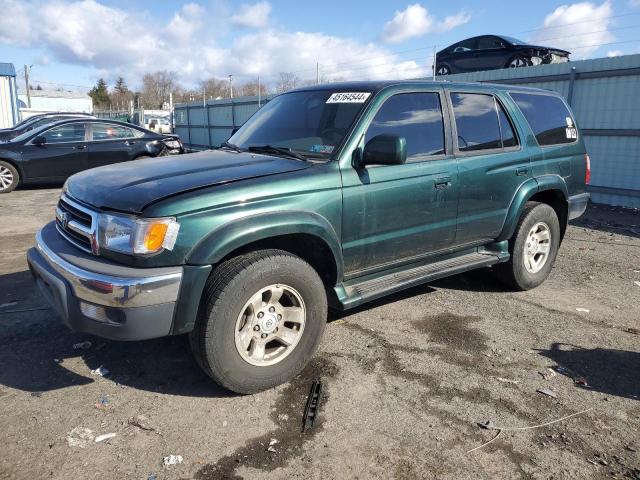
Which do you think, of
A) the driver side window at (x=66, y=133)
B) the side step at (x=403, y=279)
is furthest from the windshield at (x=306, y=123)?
the driver side window at (x=66, y=133)

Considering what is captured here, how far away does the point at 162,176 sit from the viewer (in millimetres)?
3205

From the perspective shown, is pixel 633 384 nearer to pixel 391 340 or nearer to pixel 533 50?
pixel 391 340

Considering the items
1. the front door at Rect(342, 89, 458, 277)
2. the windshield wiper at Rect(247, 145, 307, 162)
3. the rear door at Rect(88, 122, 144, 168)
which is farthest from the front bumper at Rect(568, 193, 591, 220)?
the rear door at Rect(88, 122, 144, 168)

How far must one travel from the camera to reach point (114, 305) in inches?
106

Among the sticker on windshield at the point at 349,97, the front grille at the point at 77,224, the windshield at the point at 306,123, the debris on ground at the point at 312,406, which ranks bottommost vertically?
the debris on ground at the point at 312,406

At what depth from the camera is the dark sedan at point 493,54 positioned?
13.1 meters

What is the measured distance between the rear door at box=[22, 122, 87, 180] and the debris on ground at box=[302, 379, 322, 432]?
9631mm

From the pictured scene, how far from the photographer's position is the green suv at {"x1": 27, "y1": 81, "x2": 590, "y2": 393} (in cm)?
280

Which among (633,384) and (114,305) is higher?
(114,305)

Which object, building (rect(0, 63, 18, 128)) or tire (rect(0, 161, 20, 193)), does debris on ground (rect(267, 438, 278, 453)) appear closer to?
tire (rect(0, 161, 20, 193))

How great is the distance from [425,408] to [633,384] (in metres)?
1.46

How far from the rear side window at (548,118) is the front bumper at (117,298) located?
12.5 feet

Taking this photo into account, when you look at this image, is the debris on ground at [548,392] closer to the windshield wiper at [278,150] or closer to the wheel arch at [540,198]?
the wheel arch at [540,198]

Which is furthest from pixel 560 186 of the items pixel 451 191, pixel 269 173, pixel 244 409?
→ pixel 244 409
